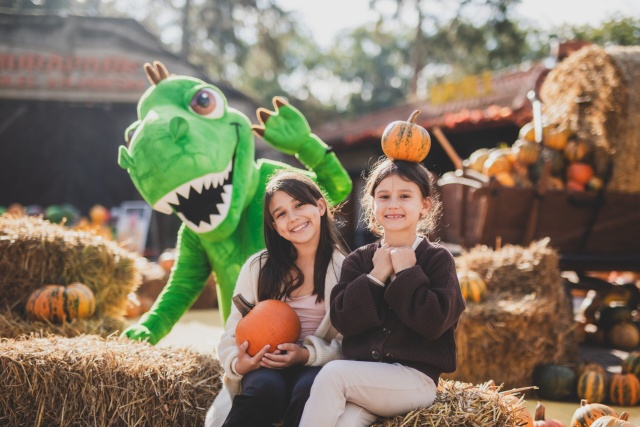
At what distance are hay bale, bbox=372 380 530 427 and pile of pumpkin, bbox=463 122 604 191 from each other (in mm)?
3512

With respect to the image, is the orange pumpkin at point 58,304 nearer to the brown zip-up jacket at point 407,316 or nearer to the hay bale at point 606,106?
the brown zip-up jacket at point 407,316

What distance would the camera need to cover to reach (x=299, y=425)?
7.29 ft

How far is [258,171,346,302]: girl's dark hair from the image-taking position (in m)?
2.80

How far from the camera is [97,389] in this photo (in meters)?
2.99

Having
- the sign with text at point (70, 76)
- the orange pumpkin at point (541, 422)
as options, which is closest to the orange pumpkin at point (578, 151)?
the orange pumpkin at point (541, 422)

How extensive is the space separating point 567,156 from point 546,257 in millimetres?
1542

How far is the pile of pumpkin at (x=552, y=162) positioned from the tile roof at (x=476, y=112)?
93 cm

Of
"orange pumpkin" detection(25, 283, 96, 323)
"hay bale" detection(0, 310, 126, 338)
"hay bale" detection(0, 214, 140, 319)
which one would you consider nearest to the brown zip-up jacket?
"hay bale" detection(0, 310, 126, 338)

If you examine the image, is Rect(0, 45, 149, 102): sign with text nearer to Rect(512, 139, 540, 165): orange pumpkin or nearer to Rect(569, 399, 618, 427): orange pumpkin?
Rect(512, 139, 540, 165): orange pumpkin

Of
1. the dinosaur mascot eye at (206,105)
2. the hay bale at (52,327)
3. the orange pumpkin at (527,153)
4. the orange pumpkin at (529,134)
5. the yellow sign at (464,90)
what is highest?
the yellow sign at (464,90)

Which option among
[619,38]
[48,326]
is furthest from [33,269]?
[619,38]

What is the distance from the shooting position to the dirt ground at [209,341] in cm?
381

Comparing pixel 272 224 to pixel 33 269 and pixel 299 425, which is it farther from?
pixel 33 269

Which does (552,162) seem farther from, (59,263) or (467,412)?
(59,263)
